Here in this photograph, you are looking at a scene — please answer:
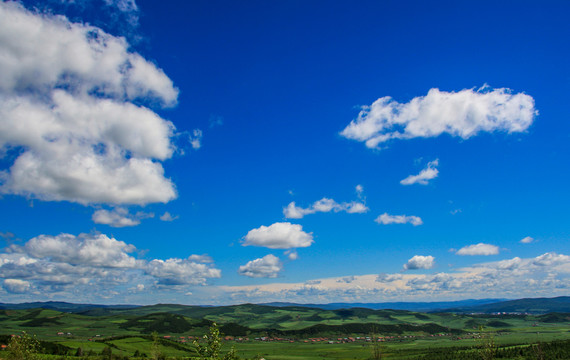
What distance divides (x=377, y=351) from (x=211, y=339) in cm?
7910

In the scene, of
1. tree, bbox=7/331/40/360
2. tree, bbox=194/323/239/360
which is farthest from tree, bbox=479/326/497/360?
tree, bbox=7/331/40/360

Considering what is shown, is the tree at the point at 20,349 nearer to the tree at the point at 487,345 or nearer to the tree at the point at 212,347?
the tree at the point at 212,347

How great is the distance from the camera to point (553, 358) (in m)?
200

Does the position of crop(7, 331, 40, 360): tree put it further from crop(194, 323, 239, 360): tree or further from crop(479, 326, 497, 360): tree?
crop(479, 326, 497, 360): tree

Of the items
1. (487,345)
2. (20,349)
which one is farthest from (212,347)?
(487,345)

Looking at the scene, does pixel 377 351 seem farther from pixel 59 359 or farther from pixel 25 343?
pixel 59 359

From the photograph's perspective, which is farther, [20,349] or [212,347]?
[20,349]

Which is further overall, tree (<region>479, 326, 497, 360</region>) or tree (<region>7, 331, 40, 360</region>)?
tree (<region>479, 326, 497, 360</region>)

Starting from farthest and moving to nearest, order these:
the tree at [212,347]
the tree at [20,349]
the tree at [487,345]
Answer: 1. the tree at [487,345]
2. the tree at [20,349]
3. the tree at [212,347]

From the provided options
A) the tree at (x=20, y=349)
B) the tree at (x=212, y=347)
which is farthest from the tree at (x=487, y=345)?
the tree at (x=20, y=349)

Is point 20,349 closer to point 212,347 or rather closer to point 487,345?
point 212,347

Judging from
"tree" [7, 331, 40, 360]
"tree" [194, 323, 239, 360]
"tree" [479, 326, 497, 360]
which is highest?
"tree" [194, 323, 239, 360]

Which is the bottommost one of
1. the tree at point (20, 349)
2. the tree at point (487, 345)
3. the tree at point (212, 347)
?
the tree at point (487, 345)

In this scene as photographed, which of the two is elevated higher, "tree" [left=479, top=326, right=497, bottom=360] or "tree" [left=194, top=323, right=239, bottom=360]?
"tree" [left=194, top=323, right=239, bottom=360]
